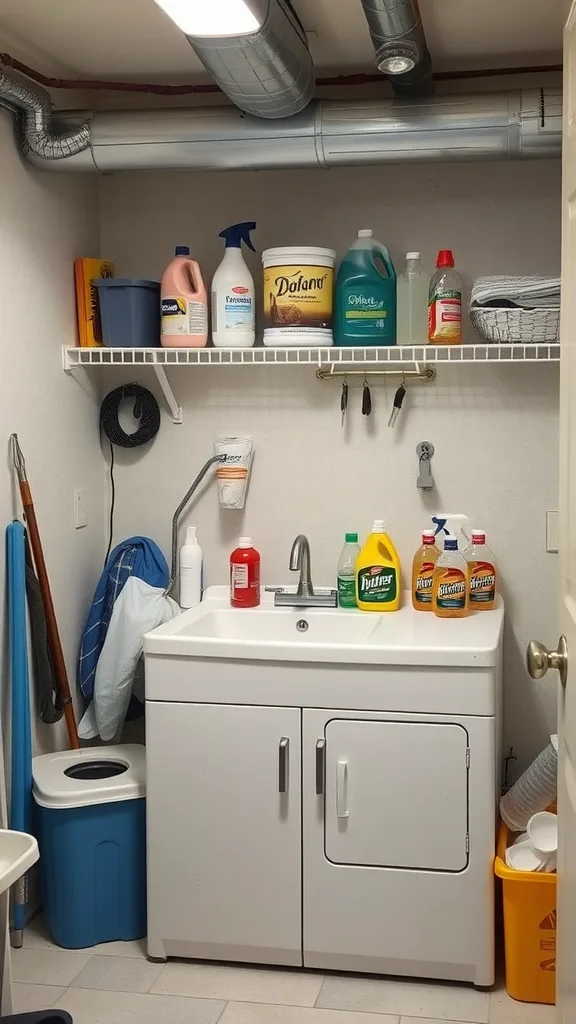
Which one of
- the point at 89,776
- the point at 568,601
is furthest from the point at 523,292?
the point at 89,776

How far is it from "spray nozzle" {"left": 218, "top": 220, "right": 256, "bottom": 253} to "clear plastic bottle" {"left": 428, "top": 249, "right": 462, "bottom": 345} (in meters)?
0.52

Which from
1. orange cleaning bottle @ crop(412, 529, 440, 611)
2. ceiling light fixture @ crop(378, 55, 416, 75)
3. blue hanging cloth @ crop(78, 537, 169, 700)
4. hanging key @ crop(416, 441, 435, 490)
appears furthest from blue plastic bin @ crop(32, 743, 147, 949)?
ceiling light fixture @ crop(378, 55, 416, 75)

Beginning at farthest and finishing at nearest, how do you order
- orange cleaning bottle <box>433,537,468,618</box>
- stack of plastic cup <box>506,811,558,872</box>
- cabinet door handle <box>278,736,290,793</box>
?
orange cleaning bottle <box>433,537,468,618</box> < cabinet door handle <box>278,736,290,793</box> < stack of plastic cup <box>506,811,558,872</box>

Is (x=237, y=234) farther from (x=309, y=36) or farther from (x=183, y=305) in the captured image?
(x=309, y=36)

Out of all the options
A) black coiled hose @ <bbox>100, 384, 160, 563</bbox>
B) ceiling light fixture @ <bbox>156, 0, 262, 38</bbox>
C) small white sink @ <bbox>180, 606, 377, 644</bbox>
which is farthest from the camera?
black coiled hose @ <bbox>100, 384, 160, 563</bbox>

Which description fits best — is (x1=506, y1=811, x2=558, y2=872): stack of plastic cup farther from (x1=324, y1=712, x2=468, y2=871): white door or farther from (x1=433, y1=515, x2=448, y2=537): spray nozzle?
(x1=433, y1=515, x2=448, y2=537): spray nozzle

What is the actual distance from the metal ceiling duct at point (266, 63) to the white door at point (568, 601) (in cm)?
65

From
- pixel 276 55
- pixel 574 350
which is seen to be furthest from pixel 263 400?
pixel 574 350

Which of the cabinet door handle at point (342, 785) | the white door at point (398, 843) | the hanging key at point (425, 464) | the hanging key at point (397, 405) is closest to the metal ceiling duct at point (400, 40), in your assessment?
the hanging key at point (397, 405)

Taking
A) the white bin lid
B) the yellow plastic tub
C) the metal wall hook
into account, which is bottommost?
the yellow plastic tub

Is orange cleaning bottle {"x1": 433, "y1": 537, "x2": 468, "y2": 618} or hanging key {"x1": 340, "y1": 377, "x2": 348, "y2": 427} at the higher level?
hanging key {"x1": 340, "y1": 377, "x2": 348, "y2": 427}

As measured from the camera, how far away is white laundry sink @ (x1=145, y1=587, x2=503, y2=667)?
7.98 feet

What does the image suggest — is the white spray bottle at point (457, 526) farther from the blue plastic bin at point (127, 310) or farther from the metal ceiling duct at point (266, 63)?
the metal ceiling duct at point (266, 63)

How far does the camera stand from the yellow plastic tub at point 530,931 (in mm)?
2389
